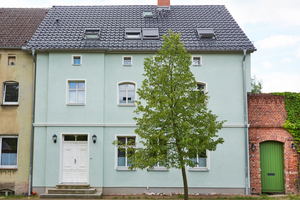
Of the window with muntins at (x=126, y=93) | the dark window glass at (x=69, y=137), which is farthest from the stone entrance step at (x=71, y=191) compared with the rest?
the window with muntins at (x=126, y=93)

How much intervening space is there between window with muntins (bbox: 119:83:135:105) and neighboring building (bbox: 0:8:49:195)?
15.0ft

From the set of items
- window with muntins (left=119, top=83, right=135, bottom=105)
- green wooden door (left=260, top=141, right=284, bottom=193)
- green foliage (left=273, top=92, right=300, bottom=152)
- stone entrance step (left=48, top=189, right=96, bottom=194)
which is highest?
window with muntins (left=119, top=83, right=135, bottom=105)

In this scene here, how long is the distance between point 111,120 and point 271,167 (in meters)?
8.38

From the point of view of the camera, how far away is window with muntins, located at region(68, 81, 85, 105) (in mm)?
15570

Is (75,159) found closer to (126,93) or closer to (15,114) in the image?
(15,114)

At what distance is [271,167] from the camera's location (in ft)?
51.2

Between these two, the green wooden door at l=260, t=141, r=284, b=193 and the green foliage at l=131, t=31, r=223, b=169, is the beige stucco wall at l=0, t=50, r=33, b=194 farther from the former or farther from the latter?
the green wooden door at l=260, t=141, r=284, b=193

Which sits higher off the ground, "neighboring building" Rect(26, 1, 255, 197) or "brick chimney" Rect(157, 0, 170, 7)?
"brick chimney" Rect(157, 0, 170, 7)

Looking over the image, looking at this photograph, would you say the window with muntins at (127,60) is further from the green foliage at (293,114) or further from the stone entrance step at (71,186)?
the green foliage at (293,114)

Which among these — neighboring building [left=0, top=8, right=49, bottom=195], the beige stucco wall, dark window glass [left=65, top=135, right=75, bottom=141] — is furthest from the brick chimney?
dark window glass [left=65, top=135, right=75, bottom=141]

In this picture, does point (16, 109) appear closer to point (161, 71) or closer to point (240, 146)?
Result: point (161, 71)

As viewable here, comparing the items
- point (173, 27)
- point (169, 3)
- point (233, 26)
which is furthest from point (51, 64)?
point (233, 26)

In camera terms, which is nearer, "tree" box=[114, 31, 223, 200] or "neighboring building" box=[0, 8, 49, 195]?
"tree" box=[114, 31, 223, 200]

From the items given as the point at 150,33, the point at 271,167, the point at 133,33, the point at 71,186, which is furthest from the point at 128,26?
the point at 271,167
